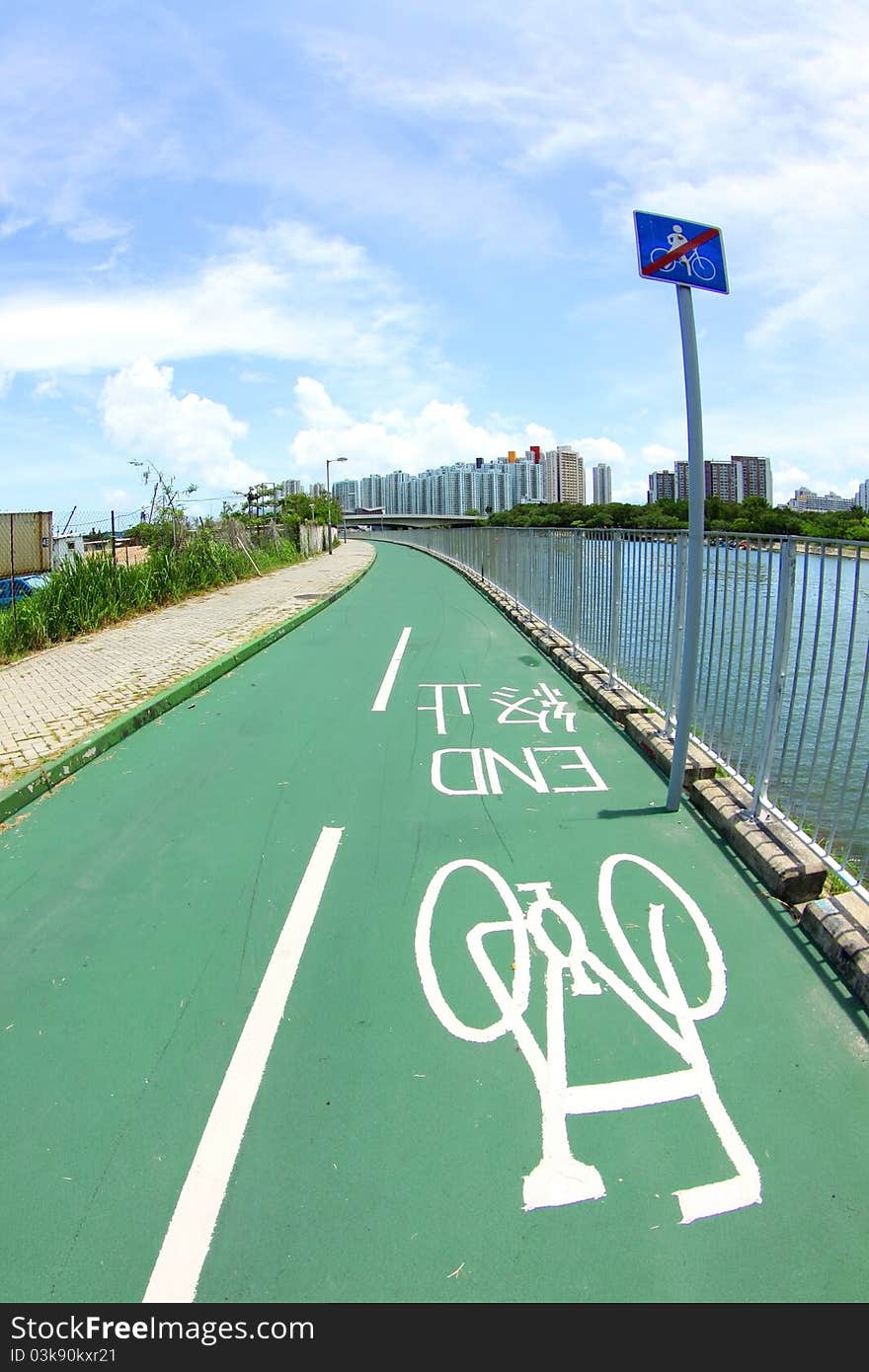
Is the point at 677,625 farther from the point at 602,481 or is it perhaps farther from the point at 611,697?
the point at 602,481

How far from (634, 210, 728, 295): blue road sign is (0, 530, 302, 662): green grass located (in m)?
10.2

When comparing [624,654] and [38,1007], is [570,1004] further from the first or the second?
[624,654]

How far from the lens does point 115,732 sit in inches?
277

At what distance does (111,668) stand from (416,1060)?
8516 millimetres

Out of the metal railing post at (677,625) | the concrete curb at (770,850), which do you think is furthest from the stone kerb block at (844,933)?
the metal railing post at (677,625)

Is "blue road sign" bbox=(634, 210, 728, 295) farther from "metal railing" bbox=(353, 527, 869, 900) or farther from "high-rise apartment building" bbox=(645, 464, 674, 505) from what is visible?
"high-rise apartment building" bbox=(645, 464, 674, 505)

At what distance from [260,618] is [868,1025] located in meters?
12.9

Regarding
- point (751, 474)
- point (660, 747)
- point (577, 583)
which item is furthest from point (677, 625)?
point (751, 474)

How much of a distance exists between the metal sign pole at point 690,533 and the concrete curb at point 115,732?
4.58 metres

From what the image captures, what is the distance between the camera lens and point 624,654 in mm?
8125

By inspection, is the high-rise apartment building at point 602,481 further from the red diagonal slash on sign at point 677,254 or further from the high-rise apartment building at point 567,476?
the red diagonal slash on sign at point 677,254
